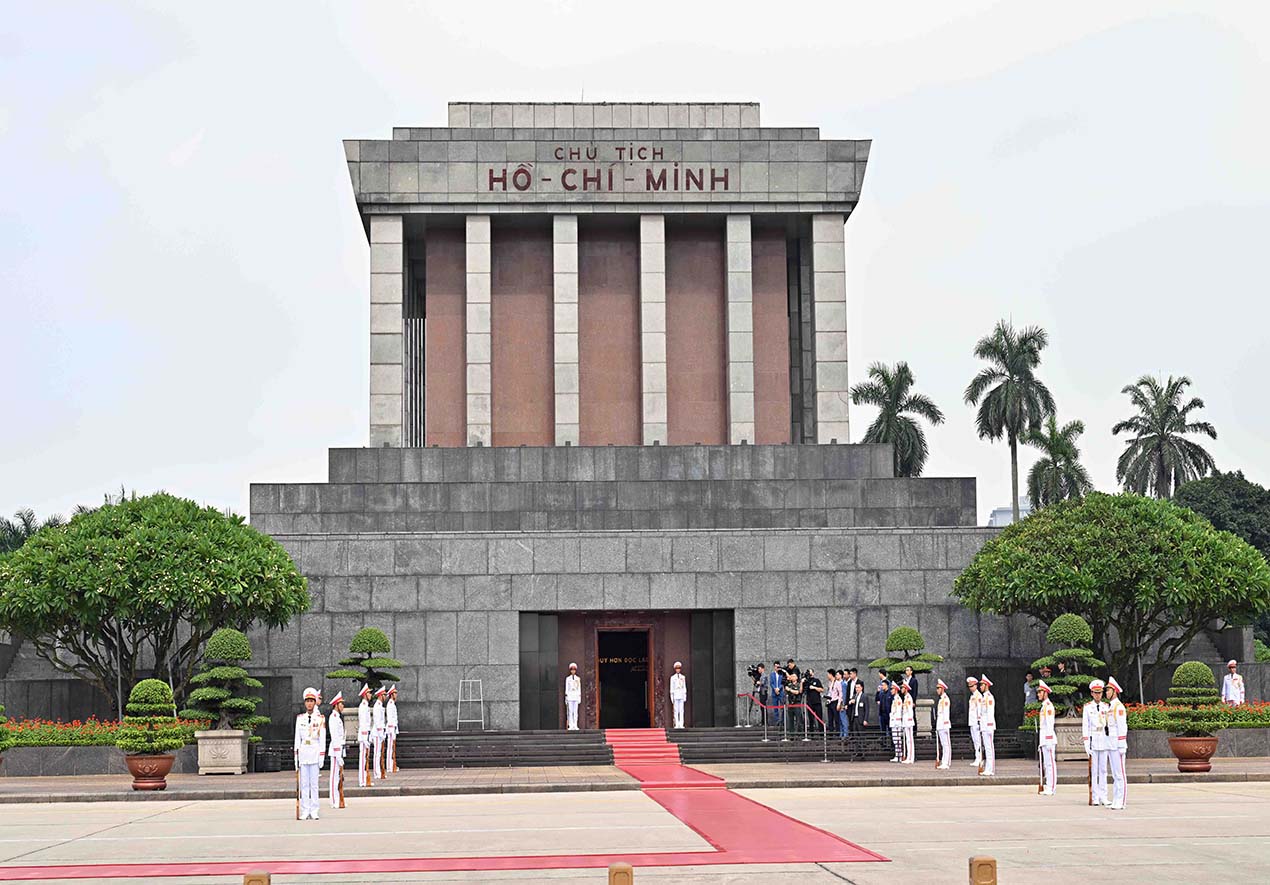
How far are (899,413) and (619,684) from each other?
Result: 48486mm

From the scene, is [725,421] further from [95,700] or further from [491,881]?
[491,881]

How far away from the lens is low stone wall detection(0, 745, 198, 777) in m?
31.2

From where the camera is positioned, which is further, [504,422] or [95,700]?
[504,422]

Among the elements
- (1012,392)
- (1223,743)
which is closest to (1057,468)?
(1012,392)

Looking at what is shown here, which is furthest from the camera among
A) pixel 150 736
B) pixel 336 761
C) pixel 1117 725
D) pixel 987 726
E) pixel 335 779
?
pixel 987 726

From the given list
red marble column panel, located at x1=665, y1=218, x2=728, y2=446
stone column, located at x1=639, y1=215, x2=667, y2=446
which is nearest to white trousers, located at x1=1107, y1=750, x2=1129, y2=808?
stone column, located at x1=639, y1=215, x2=667, y2=446

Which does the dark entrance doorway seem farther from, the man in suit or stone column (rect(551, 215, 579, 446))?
stone column (rect(551, 215, 579, 446))

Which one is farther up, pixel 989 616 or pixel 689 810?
pixel 989 616

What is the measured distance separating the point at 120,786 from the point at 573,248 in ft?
71.1

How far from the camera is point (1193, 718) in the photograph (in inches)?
1150

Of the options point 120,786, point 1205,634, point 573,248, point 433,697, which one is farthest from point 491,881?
point 573,248

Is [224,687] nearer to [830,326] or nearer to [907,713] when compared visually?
[907,713]

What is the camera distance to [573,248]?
45.3 metres

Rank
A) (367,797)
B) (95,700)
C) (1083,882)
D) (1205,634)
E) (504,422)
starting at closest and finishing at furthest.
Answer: (1083,882) → (367,797) → (95,700) → (1205,634) → (504,422)
